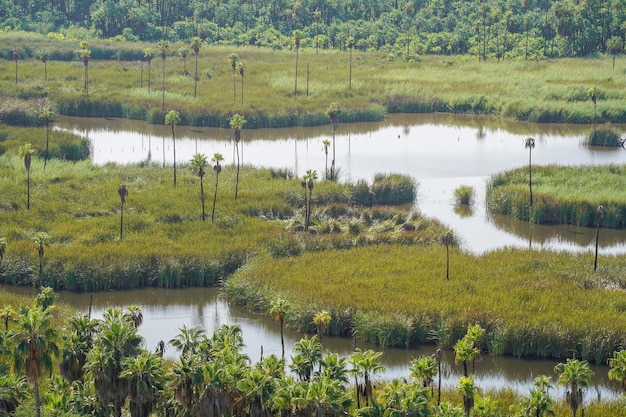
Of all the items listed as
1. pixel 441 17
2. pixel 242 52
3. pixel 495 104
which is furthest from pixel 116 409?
pixel 441 17

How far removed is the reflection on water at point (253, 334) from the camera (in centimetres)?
3984

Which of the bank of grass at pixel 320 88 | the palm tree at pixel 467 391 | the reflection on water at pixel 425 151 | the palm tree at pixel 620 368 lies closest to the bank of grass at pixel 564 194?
the reflection on water at pixel 425 151

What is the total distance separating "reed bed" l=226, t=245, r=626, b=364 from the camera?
136 feet

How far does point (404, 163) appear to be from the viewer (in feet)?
267

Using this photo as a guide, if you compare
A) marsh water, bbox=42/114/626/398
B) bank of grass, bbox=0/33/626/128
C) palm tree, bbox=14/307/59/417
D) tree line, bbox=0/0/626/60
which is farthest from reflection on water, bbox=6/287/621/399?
tree line, bbox=0/0/626/60

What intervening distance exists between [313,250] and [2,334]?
2246 cm

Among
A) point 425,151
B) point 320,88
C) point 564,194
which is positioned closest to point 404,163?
point 425,151

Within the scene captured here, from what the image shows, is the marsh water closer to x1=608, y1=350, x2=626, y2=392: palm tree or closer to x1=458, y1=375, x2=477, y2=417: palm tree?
x1=608, y1=350, x2=626, y2=392: palm tree

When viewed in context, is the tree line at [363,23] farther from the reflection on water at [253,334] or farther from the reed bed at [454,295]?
the reflection on water at [253,334]

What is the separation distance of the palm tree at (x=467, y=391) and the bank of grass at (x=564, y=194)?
104ft

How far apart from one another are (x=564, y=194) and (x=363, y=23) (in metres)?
95.9

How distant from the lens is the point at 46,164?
7194cm

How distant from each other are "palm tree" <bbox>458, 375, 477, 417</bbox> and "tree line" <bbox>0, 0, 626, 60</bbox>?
106859mm

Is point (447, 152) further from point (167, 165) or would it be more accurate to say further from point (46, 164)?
point (46, 164)
